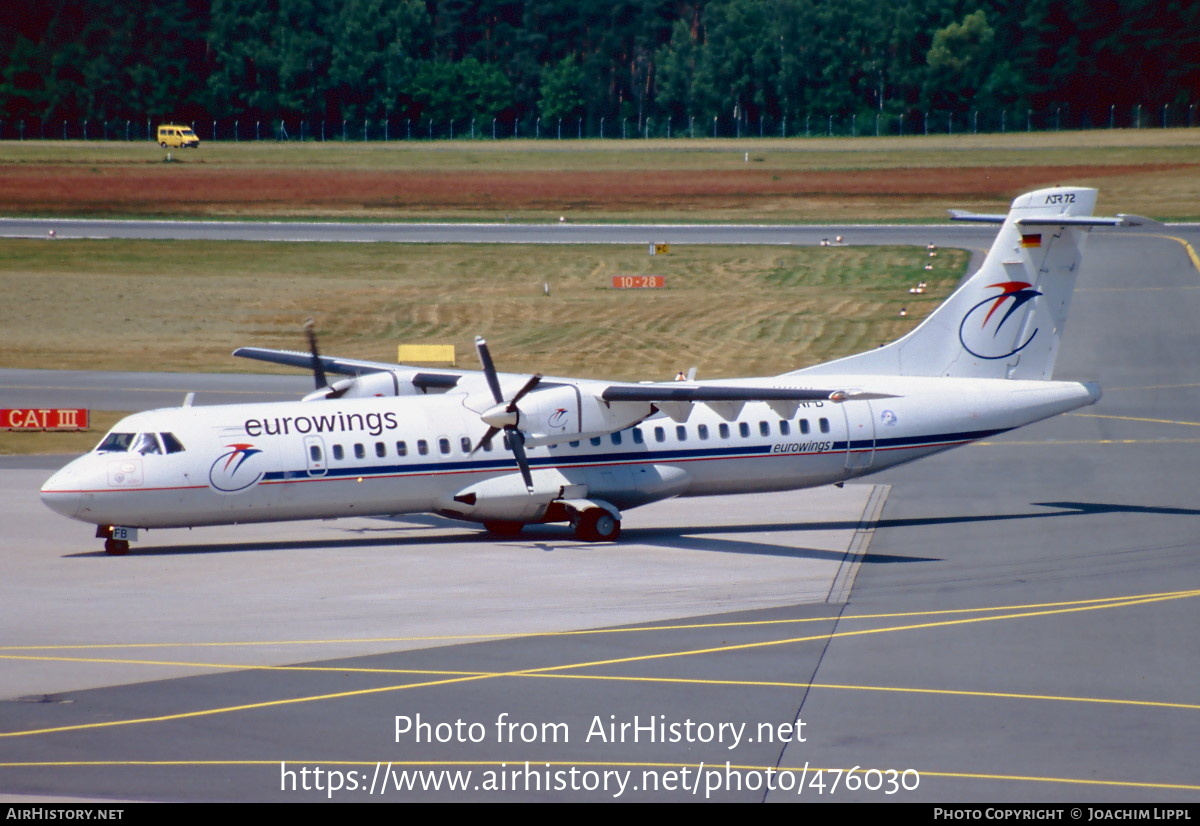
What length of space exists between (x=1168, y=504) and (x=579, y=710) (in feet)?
57.9

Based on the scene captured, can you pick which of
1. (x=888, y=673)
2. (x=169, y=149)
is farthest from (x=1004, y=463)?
→ (x=169, y=149)

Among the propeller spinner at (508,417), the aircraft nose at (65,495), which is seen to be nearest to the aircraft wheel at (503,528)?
the propeller spinner at (508,417)

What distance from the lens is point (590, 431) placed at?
90.4 feet

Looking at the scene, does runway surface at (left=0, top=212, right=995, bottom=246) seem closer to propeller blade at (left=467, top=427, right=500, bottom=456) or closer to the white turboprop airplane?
the white turboprop airplane

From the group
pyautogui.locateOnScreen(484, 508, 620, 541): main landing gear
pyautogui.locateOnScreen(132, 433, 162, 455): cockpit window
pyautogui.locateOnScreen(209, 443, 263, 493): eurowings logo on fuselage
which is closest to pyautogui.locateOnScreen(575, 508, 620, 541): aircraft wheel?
pyautogui.locateOnScreen(484, 508, 620, 541): main landing gear

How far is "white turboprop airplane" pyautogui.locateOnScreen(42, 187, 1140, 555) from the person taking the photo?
2645 centimetres

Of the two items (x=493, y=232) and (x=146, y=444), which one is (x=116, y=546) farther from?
(x=493, y=232)

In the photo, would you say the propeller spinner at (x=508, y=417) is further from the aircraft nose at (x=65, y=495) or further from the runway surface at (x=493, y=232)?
the runway surface at (x=493, y=232)

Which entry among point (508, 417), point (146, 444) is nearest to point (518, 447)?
point (508, 417)

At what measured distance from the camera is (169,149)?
11756 cm

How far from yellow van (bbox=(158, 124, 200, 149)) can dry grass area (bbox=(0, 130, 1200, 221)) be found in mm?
1545

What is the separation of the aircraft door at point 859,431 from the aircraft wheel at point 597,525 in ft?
16.7

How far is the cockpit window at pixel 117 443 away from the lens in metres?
26.4

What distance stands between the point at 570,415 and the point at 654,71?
130m
